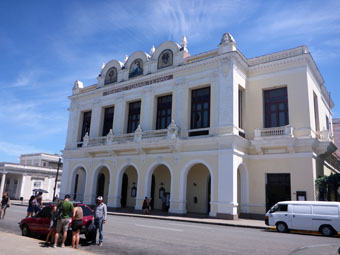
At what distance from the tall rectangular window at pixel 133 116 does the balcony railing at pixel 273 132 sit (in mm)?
11216

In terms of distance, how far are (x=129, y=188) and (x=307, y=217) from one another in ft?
59.4

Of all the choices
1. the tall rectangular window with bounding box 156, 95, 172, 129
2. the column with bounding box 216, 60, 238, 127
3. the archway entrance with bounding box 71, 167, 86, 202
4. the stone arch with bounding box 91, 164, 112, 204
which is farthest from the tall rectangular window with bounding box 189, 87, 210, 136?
the archway entrance with bounding box 71, 167, 86, 202

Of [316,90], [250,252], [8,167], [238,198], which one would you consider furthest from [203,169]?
[8,167]

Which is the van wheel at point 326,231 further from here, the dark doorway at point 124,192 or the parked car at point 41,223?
the dark doorway at point 124,192

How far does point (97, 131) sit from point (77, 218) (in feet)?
69.2

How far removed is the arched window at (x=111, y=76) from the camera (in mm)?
30097

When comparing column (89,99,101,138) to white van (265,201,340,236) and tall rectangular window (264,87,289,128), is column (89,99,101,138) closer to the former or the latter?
tall rectangular window (264,87,289,128)

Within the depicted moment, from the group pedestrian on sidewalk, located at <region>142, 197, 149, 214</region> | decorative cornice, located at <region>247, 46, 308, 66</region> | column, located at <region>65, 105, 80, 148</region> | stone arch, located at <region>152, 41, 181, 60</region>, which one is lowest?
pedestrian on sidewalk, located at <region>142, 197, 149, 214</region>

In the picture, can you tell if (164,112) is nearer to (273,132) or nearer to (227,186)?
(227,186)

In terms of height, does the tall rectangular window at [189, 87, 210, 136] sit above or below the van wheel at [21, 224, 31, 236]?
above

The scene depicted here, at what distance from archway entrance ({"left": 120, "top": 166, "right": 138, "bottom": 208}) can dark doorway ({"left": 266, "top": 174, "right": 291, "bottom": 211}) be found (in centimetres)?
1256

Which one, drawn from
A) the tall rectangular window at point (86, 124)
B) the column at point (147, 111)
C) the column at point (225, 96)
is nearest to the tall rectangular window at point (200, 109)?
the column at point (225, 96)

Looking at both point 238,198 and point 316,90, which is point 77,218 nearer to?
point 238,198

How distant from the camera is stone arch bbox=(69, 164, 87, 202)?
30.3 meters
